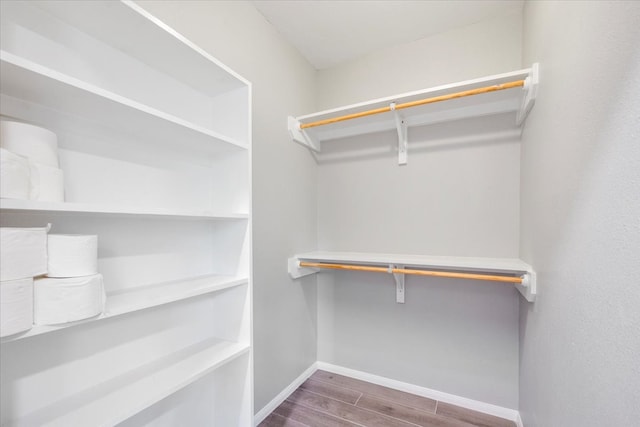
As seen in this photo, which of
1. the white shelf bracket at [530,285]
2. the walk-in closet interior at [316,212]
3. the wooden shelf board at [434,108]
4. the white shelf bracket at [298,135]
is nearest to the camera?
the walk-in closet interior at [316,212]

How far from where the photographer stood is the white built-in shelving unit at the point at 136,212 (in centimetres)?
71

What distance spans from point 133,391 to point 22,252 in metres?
0.56

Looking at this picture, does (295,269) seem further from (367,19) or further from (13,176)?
(367,19)

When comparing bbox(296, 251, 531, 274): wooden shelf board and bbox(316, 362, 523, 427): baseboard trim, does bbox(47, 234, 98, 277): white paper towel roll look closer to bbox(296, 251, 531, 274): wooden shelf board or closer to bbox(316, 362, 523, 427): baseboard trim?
bbox(296, 251, 531, 274): wooden shelf board

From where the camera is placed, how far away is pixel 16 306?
542mm

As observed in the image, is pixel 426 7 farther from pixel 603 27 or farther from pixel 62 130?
pixel 62 130

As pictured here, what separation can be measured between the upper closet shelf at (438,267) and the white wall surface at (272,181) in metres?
0.15

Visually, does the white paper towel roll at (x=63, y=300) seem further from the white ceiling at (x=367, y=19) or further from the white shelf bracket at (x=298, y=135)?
the white ceiling at (x=367, y=19)

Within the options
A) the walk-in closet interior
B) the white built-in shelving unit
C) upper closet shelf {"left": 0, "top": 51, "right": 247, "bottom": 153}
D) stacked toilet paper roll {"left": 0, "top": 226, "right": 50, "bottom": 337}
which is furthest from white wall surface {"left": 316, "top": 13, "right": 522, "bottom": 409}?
stacked toilet paper roll {"left": 0, "top": 226, "right": 50, "bottom": 337}

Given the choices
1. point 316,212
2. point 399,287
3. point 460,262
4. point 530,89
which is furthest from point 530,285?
point 316,212

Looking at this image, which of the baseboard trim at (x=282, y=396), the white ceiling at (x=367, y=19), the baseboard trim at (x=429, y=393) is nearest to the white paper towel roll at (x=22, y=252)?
the baseboard trim at (x=282, y=396)

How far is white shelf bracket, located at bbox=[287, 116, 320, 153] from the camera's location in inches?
72.2

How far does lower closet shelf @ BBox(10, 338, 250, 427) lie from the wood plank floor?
0.83 m

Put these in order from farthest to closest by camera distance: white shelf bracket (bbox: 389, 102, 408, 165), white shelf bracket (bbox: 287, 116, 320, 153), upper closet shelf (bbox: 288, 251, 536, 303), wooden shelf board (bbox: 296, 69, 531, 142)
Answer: white shelf bracket (bbox: 287, 116, 320, 153), white shelf bracket (bbox: 389, 102, 408, 165), wooden shelf board (bbox: 296, 69, 531, 142), upper closet shelf (bbox: 288, 251, 536, 303)
